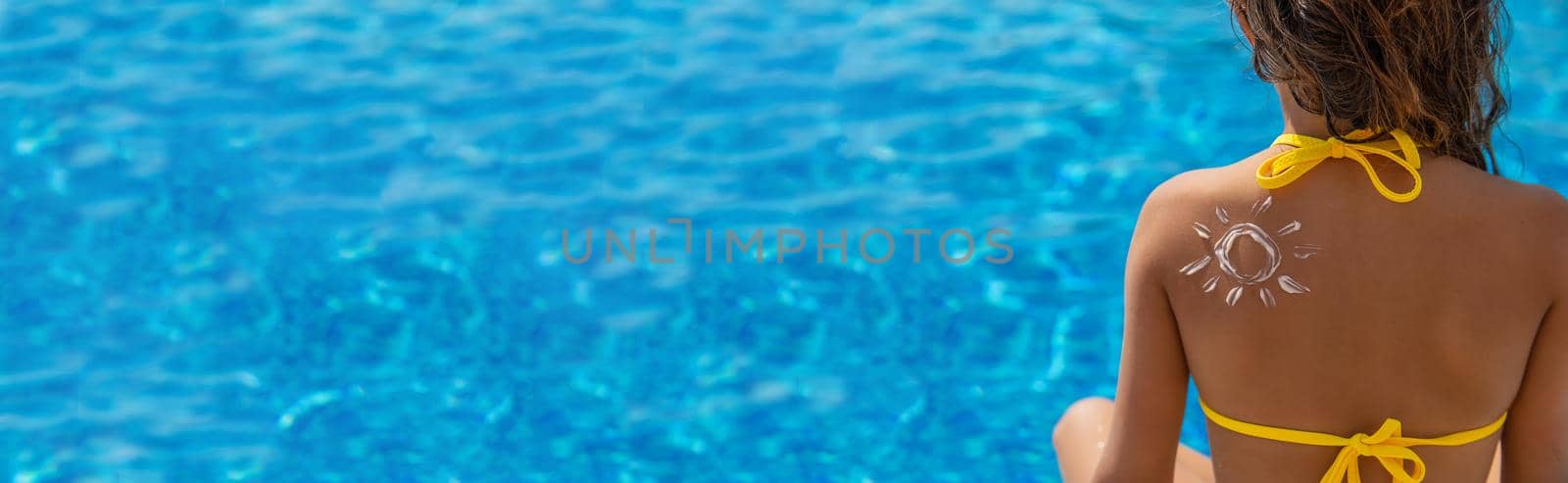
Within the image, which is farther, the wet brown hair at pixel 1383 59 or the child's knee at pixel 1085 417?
the child's knee at pixel 1085 417

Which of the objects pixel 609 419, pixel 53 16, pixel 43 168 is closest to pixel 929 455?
pixel 609 419

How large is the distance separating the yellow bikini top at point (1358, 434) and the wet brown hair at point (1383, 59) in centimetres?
3

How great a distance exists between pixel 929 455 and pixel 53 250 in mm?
3015

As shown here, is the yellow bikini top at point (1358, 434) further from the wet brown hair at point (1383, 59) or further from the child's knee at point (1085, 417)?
the child's knee at point (1085, 417)

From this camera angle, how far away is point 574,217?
15.7ft

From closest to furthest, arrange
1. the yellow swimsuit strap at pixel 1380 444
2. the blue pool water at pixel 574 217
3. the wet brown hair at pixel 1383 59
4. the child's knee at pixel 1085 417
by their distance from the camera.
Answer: the wet brown hair at pixel 1383 59 → the yellow swimsuit strap at pixel 1380 444 → the child's knee at pixel 1085 417 → the blue pool water at pixel 574 217

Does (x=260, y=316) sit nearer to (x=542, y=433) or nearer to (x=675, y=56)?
(x=542, y=433)

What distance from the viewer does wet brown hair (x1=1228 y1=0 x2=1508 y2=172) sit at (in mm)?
1608

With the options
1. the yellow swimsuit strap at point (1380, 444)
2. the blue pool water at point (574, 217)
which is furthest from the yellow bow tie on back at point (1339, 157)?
the blue pool water at point (574, 217)

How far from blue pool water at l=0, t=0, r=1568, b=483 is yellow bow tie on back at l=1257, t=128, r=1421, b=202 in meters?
2.01

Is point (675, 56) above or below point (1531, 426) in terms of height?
above

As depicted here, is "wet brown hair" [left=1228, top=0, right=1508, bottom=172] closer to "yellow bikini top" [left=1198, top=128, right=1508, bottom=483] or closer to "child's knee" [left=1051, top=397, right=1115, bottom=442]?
"yellow bikini top" [left=1198, top=128, right=1508, bottom=483]

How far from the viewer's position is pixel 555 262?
4.57 m

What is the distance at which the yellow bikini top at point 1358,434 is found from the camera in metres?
1.66
